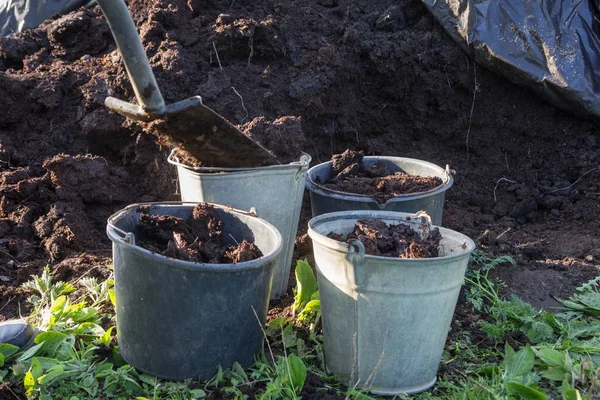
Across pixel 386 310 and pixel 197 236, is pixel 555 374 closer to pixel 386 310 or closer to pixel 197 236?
pixel 386 310

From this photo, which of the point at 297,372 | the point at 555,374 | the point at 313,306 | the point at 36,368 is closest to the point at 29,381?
the point at 36,368

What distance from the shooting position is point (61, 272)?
355 centimetres

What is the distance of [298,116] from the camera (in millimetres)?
4574

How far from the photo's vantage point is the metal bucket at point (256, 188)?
3150 millimetres

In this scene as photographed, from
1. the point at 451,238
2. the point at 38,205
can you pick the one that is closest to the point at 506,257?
the point at 451,238

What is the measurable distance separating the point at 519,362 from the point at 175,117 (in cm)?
176

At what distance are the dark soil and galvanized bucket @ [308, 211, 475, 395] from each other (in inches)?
48.0

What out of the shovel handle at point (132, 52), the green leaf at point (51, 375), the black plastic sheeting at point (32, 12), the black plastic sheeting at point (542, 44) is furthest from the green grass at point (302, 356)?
the black plastic sheeting at point (32, 12)

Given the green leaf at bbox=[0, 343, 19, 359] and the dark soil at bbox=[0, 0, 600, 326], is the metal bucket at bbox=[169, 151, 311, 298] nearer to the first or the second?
the dark soil at bbox=[0, 0, 600, 326]

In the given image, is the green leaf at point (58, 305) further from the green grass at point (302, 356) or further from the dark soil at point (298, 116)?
the dark soil at point (298, 116)

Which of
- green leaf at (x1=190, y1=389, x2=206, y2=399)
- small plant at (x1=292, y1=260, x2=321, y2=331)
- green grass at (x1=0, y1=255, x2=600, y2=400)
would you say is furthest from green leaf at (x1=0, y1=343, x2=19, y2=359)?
small plant at (x1=292, y1=260, x2=321, y2=331)

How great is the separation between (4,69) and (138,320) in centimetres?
334

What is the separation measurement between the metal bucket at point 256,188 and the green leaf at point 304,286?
0.30 metres

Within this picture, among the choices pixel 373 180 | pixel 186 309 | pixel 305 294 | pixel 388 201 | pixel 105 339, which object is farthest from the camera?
pixel 373 180
